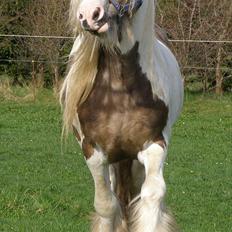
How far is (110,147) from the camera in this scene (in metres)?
5.22

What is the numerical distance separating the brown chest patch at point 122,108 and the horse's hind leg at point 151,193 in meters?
0.09

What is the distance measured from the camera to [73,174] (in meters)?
9.83

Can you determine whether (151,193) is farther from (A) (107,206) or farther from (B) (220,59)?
(B) (220,59)

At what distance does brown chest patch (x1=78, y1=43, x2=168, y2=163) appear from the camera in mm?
5148

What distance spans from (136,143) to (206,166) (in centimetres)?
578

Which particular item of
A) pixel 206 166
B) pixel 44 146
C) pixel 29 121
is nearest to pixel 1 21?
pixel 29 121

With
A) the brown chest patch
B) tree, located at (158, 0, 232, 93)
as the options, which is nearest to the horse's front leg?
the brown chest patch

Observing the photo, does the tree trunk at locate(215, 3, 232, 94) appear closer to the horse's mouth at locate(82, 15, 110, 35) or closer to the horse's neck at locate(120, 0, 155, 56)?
the horse's neck at locate(120, 0, 155, 56)

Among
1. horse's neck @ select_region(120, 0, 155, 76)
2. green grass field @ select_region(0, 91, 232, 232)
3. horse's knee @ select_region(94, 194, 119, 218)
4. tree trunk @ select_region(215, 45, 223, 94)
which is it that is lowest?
tree trunk @ select_region(215, 45, 223, 94)

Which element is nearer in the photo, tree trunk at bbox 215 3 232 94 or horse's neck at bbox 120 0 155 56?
horse's neck at bbox 120 0 155 56

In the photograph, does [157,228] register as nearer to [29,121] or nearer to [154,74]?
[154,74]

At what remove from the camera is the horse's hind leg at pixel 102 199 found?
5344mm

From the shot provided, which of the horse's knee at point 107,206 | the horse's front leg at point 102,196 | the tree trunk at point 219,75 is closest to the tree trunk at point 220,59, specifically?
the tree trunk at point 219,75

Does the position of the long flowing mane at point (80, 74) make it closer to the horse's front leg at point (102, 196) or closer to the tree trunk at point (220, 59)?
the horse's front leg at point (102, 196)
